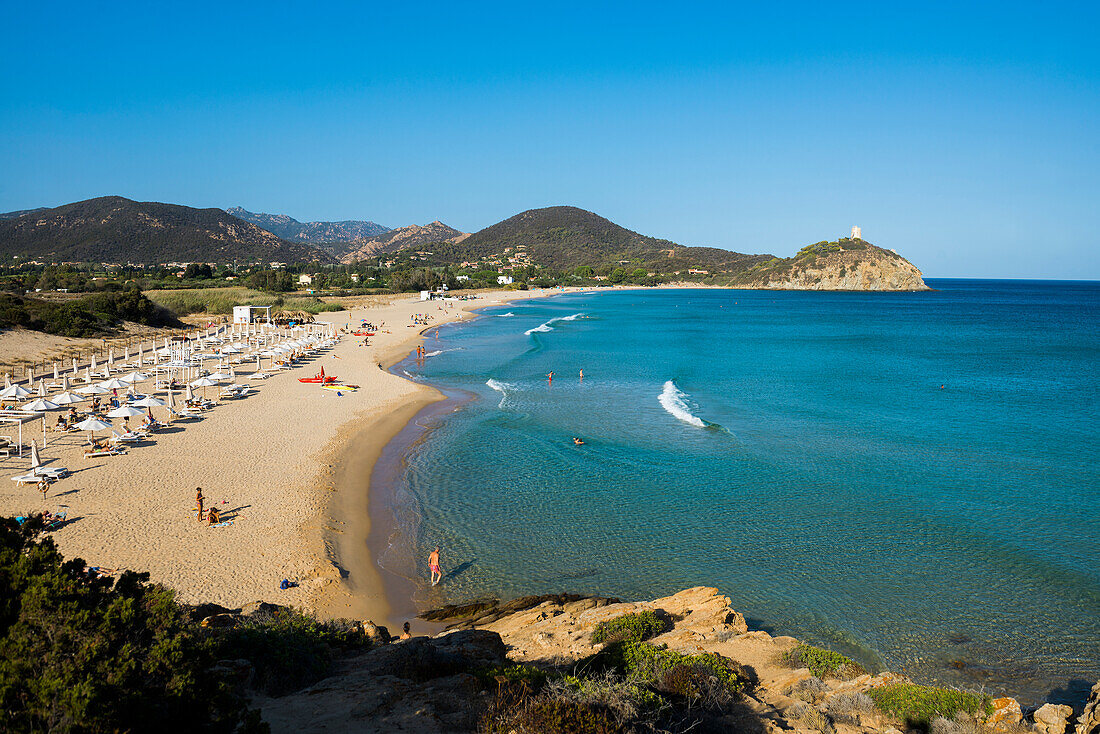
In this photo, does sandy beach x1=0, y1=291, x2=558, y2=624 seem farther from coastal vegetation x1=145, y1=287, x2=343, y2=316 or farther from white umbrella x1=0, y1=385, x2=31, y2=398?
coastal vegetation x1=145, y1=287, x2=343, y2=316

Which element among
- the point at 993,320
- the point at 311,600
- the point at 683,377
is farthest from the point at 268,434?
the point at 993,320

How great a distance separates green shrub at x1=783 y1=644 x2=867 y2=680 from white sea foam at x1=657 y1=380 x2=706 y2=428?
15987mm

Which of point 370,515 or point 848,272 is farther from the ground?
point 848,272

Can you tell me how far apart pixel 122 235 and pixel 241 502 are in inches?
4940

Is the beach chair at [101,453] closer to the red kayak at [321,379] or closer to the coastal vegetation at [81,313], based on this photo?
the red kayak at [321,379]

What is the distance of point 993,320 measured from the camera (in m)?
78.8

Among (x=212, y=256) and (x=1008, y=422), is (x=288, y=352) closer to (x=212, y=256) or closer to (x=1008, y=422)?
(x=1008, y=422)

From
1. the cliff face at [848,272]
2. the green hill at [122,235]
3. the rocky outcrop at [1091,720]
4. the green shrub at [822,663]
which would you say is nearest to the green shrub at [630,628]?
the green shrub at [822,663]

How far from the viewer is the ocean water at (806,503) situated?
1123cm

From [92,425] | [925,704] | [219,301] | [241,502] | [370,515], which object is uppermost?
[219,301]

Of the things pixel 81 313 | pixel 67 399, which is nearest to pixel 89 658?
pixel 67 399

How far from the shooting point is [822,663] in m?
8.38

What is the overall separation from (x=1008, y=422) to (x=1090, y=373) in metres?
18.2

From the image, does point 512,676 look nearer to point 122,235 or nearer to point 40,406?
point 40,406
